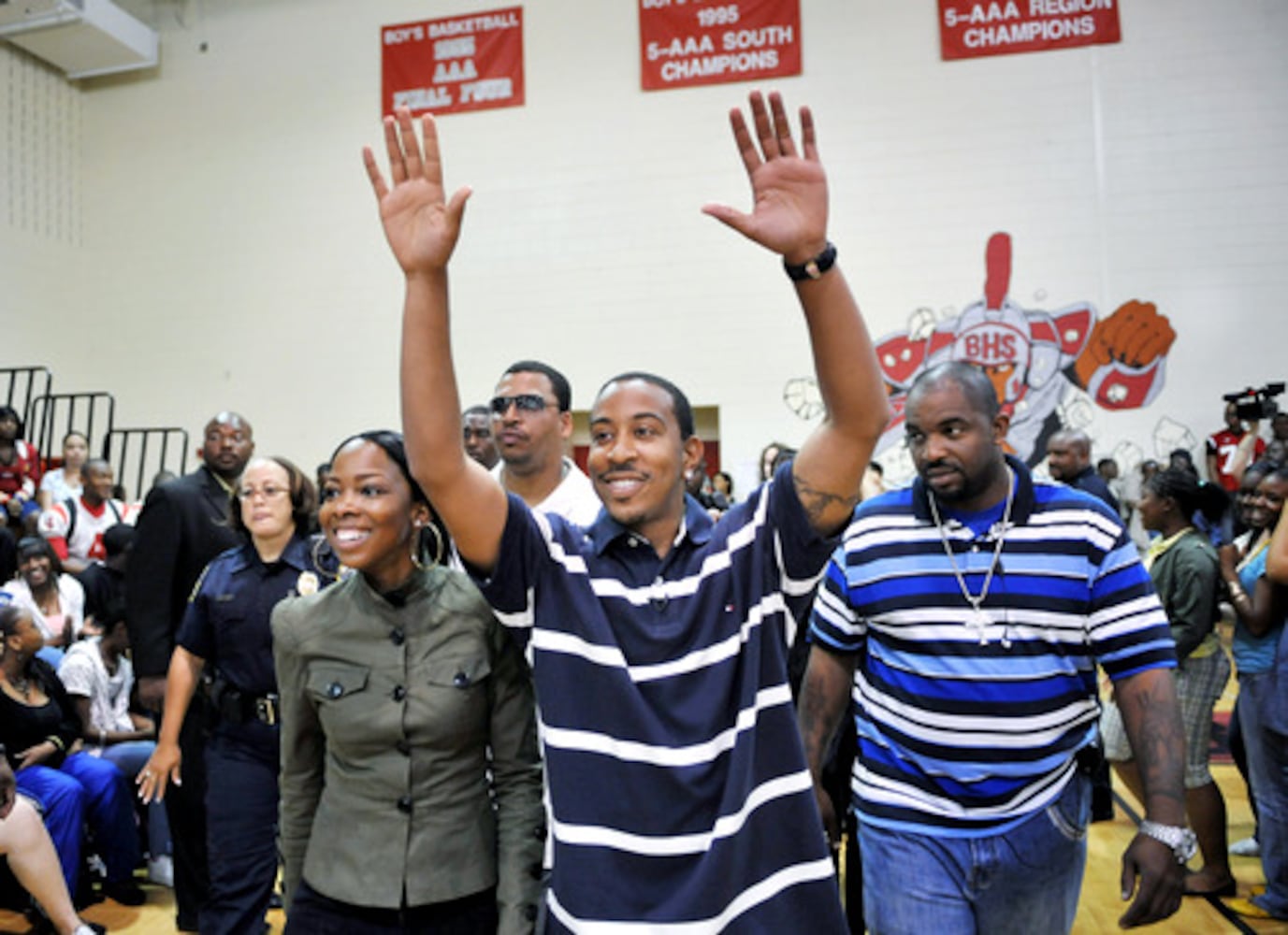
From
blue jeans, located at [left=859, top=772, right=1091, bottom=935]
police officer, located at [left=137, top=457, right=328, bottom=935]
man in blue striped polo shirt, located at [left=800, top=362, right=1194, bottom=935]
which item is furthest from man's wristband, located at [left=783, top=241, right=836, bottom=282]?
police officer, located at [left=137, top=457, right=328, bottom=935]

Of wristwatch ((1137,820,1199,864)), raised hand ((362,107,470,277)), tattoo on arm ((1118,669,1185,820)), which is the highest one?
raised hand ((362,107,470,277))

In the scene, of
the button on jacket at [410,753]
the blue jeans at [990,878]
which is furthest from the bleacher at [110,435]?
the blue jeans at [990,878]

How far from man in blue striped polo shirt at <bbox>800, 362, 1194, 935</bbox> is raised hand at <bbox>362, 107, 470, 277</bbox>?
1163 mm

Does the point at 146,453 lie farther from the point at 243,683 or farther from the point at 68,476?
the point at 243,683

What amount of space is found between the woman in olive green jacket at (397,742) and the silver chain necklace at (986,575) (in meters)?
0.90

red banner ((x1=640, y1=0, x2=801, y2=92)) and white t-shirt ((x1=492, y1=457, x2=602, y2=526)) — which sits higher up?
red banner ((x1=640, y1=0, x2=801, y2=92))

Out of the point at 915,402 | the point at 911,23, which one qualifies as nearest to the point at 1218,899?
the point at 915,402

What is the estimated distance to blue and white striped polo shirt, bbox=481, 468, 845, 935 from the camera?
1400 mm

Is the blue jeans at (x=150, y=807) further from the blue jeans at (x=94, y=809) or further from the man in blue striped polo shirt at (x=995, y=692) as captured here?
Result: the man in blue striped polo shirt at (x=995, y=692)

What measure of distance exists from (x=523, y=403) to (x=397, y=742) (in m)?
1.39

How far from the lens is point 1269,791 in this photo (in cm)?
349

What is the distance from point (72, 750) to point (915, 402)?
3.84 m

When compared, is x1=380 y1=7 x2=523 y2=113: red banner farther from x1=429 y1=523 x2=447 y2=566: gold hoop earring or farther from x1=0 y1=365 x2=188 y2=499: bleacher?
x1=429 y1=523 x2=447 y2=566: gold hoop earring

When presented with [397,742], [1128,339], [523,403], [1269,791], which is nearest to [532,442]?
[523,403]
